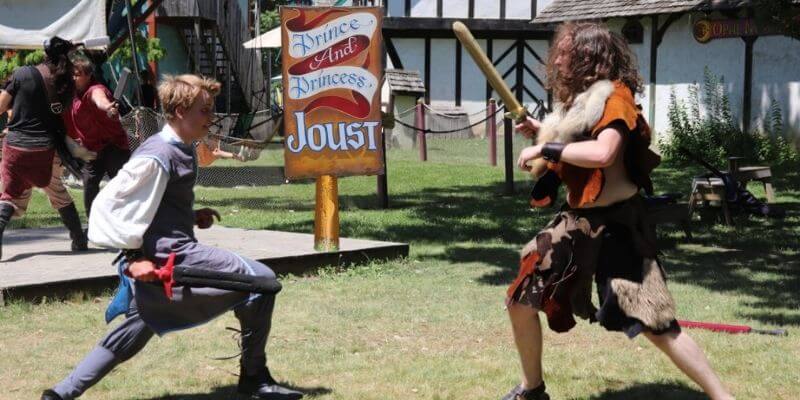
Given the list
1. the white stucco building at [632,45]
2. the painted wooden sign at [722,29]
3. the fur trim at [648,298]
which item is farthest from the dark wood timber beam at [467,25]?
the fur trim at [648,298]

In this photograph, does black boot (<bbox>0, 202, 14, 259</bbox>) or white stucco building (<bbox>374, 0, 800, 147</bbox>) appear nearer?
black boot (<bbox>0, 202, 14, 259</bbox>)

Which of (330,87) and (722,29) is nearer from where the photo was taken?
(330,87)

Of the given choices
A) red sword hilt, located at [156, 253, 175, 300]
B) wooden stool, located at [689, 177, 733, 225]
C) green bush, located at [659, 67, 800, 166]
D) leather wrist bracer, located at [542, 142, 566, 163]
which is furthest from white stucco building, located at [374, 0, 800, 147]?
red sword hilt, located at [156, 253, 175, 300]

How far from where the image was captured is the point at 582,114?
4.68 m

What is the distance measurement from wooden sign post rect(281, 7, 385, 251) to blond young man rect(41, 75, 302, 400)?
4528 millimetres

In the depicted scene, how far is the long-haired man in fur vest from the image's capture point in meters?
4.69

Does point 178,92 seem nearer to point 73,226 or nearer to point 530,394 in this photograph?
point 530,394

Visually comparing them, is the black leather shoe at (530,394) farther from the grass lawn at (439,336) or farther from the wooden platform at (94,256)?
the wooden platform at (94,256)

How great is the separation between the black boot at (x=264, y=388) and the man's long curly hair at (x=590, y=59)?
1.90m

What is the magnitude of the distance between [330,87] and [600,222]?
5204mm

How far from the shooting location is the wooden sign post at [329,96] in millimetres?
9625

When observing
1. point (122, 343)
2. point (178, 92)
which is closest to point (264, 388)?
point (122, 343)

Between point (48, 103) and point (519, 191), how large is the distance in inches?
349

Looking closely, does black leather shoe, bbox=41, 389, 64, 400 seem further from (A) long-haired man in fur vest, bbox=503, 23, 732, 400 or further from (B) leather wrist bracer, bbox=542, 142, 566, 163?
(B) leather wrist bracer, bbox=542, 142, 566, 163
